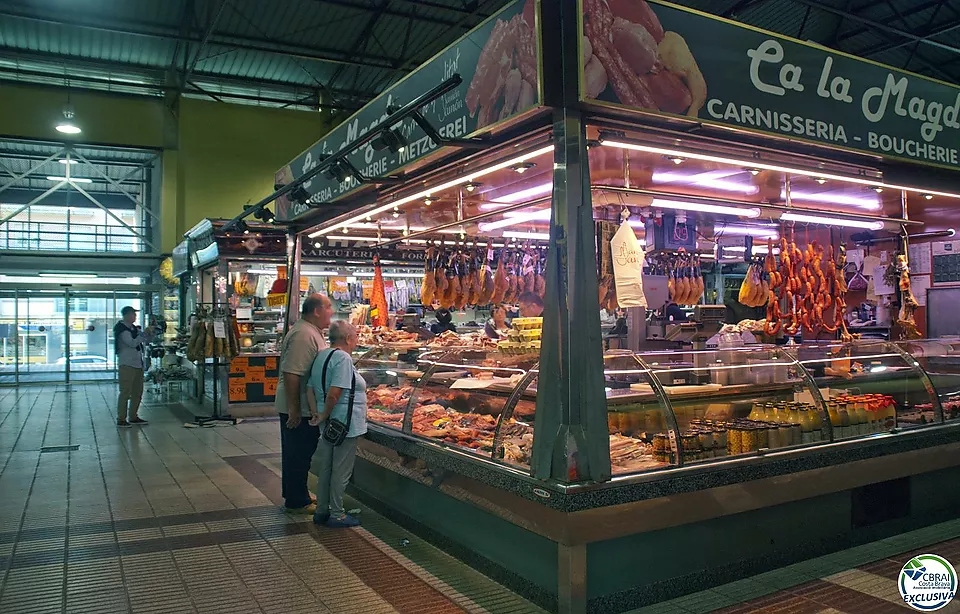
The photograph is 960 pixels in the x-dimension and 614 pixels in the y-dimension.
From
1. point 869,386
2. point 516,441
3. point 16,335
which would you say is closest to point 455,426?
point 516,441

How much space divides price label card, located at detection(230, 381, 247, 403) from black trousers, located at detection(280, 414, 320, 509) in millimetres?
6701

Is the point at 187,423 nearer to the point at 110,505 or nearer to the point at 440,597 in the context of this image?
the point at 110,505

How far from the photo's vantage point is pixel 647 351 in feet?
17.9

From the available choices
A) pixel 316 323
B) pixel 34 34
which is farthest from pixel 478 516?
pixel 34 34

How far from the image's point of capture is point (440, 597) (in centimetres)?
413

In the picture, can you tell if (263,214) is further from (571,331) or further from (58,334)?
(58,334)

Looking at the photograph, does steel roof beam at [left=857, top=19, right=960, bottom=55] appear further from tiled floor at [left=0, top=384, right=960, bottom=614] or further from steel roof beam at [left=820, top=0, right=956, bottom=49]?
tiled floor at [left=0, top=384, right=960, bottom=614]

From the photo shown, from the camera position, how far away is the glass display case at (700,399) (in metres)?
4.41

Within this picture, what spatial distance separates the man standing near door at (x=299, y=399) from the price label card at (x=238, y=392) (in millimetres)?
6575

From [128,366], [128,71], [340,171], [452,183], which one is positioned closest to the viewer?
[452,183]

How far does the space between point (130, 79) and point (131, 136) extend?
58.1 inches

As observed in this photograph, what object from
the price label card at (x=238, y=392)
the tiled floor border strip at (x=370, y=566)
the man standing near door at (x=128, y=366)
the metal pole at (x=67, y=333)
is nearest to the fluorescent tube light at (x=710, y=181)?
the tiled floor border strip at (x=370, y=566)

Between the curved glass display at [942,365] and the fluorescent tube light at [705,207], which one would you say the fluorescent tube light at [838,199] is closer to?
the fluorescent tube light at [705,207]

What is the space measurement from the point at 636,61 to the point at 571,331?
4.93 feet
